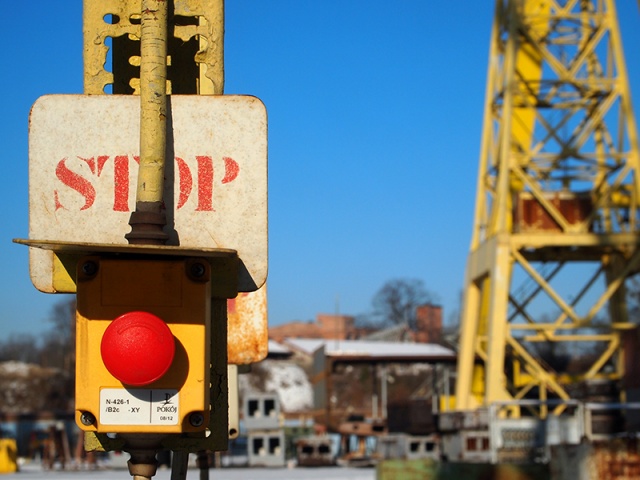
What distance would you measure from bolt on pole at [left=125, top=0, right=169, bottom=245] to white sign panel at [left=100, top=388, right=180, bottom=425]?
384 mm

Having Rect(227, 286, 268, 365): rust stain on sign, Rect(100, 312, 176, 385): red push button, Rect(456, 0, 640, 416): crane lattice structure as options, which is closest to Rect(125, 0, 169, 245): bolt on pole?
Rect(100, 312, 176, 385): red push button

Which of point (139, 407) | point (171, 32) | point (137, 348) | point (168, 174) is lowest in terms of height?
point (139, 407)

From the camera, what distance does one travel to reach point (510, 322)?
95.7 ft

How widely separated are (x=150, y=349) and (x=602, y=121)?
27551mm

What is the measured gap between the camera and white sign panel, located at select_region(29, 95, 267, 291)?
2748 mm

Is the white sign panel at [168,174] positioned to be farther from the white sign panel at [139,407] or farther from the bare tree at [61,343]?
the bare tree at [61,343]

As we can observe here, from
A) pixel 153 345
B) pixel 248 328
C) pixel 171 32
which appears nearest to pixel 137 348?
pixel 153 345

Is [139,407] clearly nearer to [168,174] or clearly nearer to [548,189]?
[168,174]

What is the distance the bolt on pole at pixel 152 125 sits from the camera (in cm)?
263

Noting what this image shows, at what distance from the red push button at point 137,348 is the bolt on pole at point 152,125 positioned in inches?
12.5

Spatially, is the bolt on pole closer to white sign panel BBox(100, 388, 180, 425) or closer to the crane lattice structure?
white sign panel BBox(100, 388, 180, 425)

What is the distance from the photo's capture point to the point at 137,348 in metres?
2.32

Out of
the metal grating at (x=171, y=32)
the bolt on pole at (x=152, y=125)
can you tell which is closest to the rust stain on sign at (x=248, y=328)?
the metal grating at (x=171, y=32)

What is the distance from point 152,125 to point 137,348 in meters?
0.63
